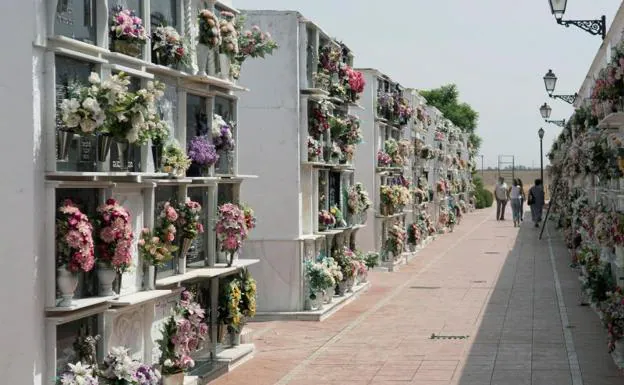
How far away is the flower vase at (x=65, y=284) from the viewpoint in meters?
7.98

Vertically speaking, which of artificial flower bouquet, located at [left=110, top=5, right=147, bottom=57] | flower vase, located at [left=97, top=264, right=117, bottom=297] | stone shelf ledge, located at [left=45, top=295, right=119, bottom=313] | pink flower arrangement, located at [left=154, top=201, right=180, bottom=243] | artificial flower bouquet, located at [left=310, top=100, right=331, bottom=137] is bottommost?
stone shelf ledge, located at [left=45, top=295, right=119, bottom=313]

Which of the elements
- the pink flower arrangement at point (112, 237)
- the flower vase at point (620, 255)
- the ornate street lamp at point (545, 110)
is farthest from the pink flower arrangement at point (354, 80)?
the ornate street lamp at point (545, 110)

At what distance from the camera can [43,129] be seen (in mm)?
7812

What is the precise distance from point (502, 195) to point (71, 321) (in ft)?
129

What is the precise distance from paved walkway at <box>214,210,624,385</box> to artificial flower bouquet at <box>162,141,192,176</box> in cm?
252

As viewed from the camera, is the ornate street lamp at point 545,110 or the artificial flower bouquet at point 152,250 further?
the ornate street lamp at point 545,110

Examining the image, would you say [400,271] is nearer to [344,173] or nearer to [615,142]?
[344,173]

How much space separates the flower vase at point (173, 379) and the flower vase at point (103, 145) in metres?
2.44

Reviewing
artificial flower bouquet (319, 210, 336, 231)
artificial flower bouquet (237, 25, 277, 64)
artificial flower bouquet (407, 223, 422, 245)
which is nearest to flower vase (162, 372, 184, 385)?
artificial flower bouquet (237, 25, 277, 64)

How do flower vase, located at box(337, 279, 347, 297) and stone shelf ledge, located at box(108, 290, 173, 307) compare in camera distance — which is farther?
flower vase, located at box(337, 279, 347, 297)

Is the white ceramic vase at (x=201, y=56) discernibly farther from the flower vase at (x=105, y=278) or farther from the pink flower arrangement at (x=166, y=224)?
the flower vase at (x=105, y=278)

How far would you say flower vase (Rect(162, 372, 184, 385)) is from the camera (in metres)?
9.97

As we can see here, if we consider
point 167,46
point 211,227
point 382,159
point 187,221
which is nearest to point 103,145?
point 167,46

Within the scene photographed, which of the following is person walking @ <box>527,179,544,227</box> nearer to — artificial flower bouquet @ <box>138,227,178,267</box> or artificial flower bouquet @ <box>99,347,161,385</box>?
artificial flower bouquet @ <box>138,227,178,267</box>
